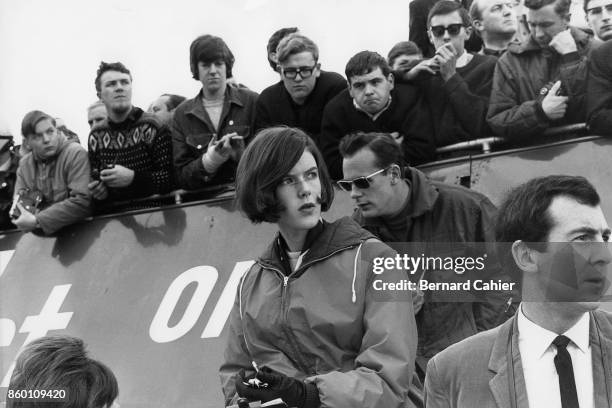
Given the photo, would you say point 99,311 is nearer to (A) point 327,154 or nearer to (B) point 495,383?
(A) point 327,154

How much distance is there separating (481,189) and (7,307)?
277 cm

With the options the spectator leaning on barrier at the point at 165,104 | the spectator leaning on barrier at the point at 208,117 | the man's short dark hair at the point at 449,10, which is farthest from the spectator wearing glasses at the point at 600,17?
the spectator leaning on barrier at the point at 165,104

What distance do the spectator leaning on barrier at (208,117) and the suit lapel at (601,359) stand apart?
3.03 meters

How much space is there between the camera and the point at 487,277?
13.8ft

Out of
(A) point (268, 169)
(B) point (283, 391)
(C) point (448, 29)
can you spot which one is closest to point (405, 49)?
(C) point (448, 29)

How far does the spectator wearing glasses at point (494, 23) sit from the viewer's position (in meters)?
5.02

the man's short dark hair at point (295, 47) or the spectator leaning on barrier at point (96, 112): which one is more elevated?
the man's short dark hair at point (295, 47)

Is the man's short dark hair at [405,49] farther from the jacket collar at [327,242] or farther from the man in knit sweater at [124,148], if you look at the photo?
the jacket collar at [327,242]

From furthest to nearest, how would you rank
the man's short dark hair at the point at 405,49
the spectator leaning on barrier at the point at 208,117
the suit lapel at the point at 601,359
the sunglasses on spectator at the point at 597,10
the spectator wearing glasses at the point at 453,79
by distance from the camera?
the spectator leaning on barrier at the point at 208,117, the man's short dark hair at the point at 405,49, the spectator wearing glasses at the point at 453,79, the sunglasses on spectator at the point at 597,10, the suit lapel at the point at 601,359

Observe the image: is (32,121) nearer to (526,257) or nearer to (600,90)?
(600,90)

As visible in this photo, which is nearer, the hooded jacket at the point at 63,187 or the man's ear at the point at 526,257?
the man's ear at the point at 526,257

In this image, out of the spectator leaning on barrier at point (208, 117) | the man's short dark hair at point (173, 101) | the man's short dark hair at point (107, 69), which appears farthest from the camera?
the man's short dark hair at point (173, 101)

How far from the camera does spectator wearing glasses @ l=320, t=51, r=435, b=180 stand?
5.08 m

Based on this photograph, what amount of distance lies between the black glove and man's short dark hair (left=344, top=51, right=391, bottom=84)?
1.98 metres
